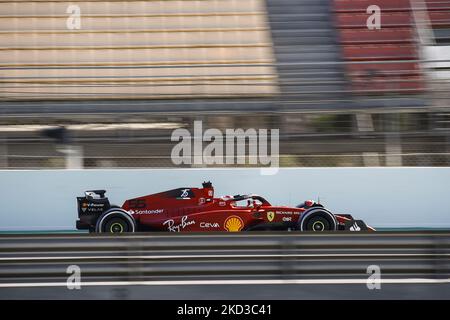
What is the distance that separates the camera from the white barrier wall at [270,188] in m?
7.73

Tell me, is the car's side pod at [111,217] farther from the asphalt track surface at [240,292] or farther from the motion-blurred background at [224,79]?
the asphalt track surface at [240,292]

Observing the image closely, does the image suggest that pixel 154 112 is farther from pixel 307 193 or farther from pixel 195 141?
pixel 307 193

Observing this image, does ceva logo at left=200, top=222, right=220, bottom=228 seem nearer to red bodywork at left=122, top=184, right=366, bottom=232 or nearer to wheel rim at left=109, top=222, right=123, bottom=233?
red bodywork at left=122, top=184, right=366, bottom=232

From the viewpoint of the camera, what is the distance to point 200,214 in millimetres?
8172

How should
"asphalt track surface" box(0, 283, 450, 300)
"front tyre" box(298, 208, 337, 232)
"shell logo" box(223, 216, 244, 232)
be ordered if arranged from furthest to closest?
"shell logo" box(223, 216, 244, 232) < "front tyre" box(298, 208, 337, 232) < "asphalt track surface" box(0, 283, 450, 300)

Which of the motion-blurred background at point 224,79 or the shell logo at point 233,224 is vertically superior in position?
the motion-blurred background at point 224,79

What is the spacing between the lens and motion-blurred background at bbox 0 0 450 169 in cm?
800

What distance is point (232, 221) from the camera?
8133mm

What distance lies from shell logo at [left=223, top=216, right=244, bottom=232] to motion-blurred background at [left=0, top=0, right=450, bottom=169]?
919 mm

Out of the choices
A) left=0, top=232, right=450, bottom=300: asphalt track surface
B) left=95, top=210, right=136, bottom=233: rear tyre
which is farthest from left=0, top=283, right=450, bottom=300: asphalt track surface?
left=95, top=210, right=136, bottom=233: rear tyre

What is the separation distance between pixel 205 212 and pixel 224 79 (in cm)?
188

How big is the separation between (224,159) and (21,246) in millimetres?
2894

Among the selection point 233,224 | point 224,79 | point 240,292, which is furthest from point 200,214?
point 240,292

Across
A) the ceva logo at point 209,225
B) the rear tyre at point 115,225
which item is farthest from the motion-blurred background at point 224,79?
the ceva logo at point 209,225
